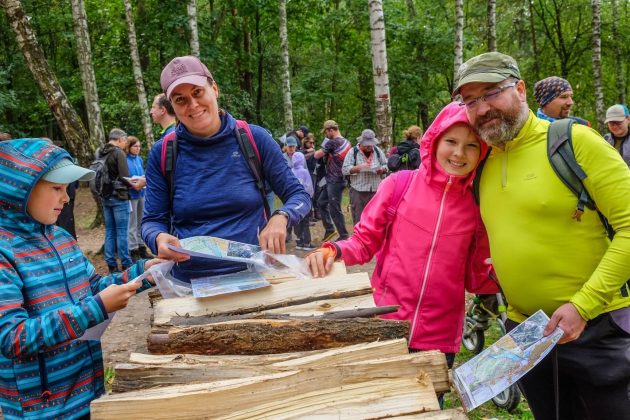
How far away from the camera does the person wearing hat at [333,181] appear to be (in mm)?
10242

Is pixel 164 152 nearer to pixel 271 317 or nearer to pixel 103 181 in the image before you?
pixel 271 317

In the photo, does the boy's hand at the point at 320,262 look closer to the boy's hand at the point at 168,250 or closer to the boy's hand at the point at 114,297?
the boy's hand at the point at 168,250

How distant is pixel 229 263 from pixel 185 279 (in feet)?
0.85

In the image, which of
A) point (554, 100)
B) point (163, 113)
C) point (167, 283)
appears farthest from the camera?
point (163, 113)

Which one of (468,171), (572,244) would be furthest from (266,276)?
(572,244)

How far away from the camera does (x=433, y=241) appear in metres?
2.54

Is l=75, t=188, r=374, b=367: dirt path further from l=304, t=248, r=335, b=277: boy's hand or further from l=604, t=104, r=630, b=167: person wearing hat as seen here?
l=604, t=104, r=630, b=167: person wearing hat

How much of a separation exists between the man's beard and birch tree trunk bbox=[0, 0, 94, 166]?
31.7 feet

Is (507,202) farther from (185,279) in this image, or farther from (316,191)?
(316,191)

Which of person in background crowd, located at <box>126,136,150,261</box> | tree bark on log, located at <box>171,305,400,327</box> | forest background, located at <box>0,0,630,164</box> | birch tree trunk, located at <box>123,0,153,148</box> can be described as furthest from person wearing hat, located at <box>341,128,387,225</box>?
forest background, located at <box>0,0,630,164</box>

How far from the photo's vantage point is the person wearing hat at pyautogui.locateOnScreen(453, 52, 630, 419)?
79.9 inches

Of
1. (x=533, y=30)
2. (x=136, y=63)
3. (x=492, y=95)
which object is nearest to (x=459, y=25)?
(x=136, y=63)

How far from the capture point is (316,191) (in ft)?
38.4

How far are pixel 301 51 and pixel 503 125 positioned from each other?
84.6 ft
